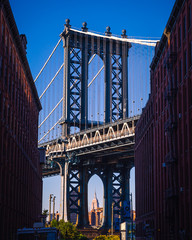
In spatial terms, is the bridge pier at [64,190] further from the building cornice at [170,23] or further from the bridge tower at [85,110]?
the building cornice at [170,23]

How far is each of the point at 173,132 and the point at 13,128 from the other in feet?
64.3

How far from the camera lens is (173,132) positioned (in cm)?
4819

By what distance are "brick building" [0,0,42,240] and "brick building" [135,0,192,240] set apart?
15542mm

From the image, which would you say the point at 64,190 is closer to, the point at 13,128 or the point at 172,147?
the point at 13,128

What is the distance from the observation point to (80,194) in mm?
120562

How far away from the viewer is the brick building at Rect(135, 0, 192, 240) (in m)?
43.1

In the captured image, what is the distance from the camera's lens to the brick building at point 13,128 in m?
51.0

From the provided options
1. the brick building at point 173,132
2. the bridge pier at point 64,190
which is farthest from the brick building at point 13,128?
the bridge pier at point 64,190

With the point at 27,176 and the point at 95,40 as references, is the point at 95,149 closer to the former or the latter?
the point at 95,40

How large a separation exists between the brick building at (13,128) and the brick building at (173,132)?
15542 mm

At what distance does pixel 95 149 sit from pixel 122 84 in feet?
51.4

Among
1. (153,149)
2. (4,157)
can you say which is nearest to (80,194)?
(153,149)

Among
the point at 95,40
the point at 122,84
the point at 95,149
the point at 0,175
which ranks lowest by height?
the point at 0,175

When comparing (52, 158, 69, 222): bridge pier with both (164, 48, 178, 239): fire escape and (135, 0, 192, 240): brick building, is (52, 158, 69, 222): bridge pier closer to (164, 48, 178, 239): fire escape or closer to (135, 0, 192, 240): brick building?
(135, 0, 192, 240): brick building
